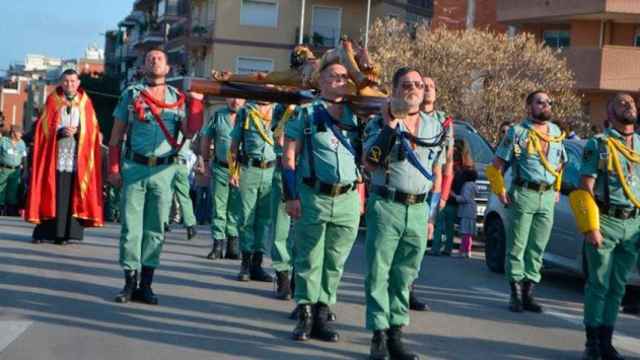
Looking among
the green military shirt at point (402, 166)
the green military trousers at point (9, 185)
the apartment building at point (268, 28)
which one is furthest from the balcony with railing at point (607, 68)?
the green military shirt at point (402, 166)

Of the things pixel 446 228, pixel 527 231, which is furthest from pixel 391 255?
pixel 446 228

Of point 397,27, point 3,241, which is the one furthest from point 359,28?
point 3,241

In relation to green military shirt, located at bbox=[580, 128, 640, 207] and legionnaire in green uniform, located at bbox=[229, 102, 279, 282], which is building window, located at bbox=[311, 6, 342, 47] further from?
green military shirt, located at bbox=[580, 128, 640, 207]

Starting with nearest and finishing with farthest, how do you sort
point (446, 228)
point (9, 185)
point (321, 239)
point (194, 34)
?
point (321, 239) < point (446, 228) < point (9, 185) < point (194, 34)

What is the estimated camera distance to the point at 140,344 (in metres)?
8.79

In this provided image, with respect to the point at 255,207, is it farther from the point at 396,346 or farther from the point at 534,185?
the point at 396,346

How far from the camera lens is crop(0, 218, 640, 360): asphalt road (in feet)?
28.7

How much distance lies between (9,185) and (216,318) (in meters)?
17.3

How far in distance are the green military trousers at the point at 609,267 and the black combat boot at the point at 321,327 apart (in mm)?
1971

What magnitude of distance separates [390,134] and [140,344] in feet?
7.99

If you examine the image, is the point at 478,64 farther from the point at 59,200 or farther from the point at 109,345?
the point at 109,345

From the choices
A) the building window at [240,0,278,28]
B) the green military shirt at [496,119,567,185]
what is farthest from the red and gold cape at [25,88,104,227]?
the building window at [240,0,278,28]

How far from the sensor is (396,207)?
27.8ft

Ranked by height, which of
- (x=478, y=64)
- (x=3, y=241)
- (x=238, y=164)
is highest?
(x=478, y=64)
